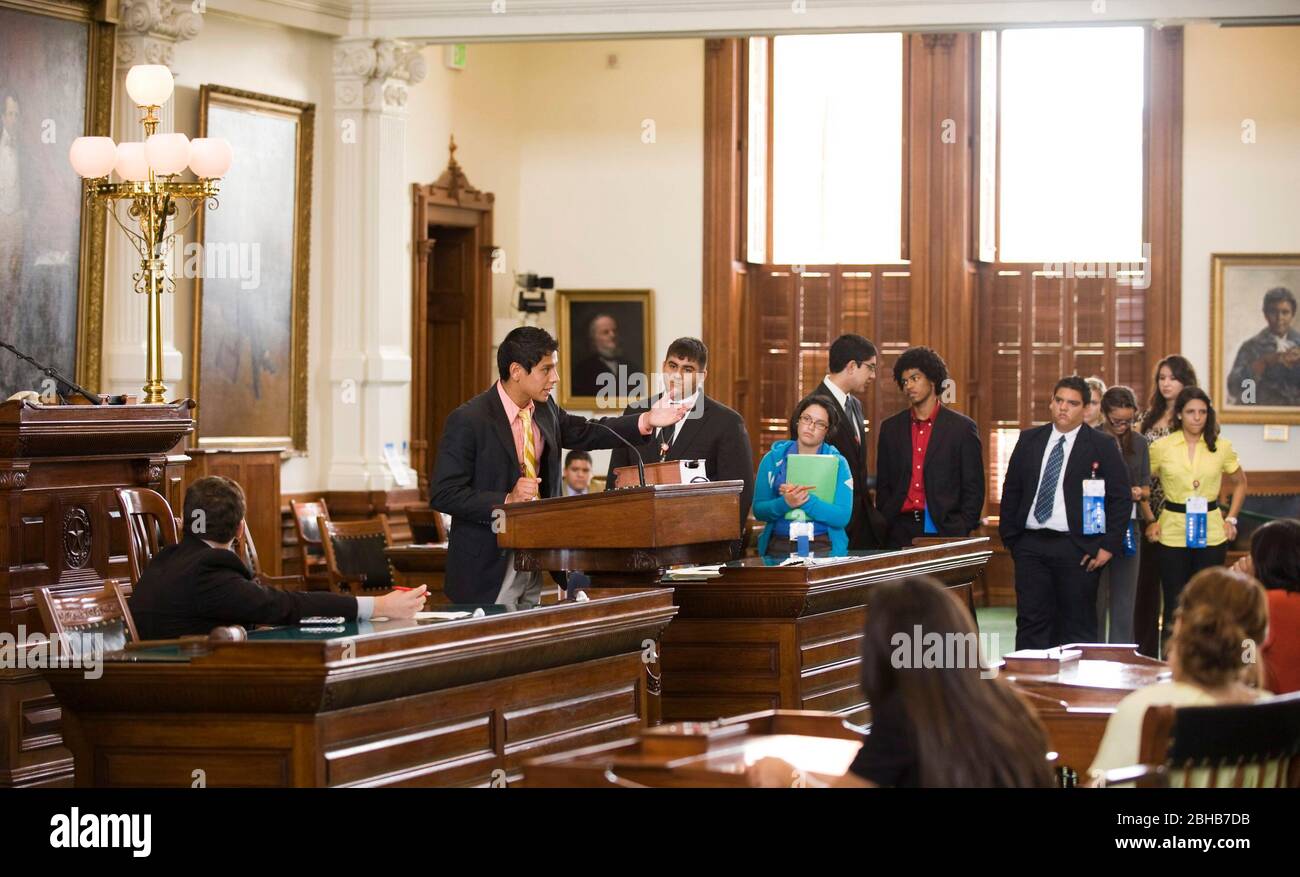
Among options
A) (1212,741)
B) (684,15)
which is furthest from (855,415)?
(1212,741)

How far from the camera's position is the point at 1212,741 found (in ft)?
11.4

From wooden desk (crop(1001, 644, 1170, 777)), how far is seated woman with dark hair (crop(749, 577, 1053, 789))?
44.4 inches

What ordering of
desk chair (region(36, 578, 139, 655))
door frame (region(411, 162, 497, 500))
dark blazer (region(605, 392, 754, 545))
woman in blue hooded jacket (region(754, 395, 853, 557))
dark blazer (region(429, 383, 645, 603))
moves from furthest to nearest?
door frame (region(411, 162, 497, 500)), woman in blue hooded jacket (region(754, 395, 853, 557)), dark blazer (region(605, 392, 754, 545)), dark blazer (region(429, 383, 645, 603)), desk chair (region(36, 578, 139, 655))

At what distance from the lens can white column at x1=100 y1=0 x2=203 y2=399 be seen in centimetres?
1021

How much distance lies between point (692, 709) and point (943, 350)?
299 inches

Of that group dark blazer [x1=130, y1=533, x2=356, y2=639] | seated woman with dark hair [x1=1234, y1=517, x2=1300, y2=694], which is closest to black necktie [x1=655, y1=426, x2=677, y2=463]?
dark blazer [x1=130, y1=533, x2=356, y2=639]

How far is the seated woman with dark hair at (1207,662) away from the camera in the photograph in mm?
3668

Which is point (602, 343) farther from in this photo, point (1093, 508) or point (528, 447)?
point (528, 447)

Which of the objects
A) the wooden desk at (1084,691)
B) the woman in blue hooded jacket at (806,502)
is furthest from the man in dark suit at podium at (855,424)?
the wooden desk at (1084,691)

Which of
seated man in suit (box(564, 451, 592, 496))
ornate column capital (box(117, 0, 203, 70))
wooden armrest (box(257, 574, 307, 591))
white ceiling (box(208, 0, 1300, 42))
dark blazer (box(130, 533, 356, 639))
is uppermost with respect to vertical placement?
white ceiling (box(208, 0, 1300, 42))

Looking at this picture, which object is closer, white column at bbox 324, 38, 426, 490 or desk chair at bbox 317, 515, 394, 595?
desk chair at bbox 317, 515, 394, 595

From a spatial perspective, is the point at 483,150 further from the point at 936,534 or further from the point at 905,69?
the point at 936,534

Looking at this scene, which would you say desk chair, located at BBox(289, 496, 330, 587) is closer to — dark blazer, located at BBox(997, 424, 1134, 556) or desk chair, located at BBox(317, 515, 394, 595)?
desk chair, located at BBox(317, 515, 394, 595)

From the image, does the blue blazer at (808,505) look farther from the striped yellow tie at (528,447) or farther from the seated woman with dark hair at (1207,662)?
the seated woman with dark hair at (1207,662)
